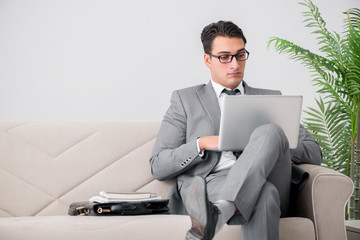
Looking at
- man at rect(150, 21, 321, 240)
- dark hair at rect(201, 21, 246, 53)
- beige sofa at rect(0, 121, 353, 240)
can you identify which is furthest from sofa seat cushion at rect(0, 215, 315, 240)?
dark hair at rect(201, 21, 246, 53)

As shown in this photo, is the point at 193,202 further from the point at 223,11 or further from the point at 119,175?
the point at 223,11

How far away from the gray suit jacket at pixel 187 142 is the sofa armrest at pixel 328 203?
31cm

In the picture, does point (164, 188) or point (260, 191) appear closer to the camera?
point (260, 191)

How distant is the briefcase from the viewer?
2047mm

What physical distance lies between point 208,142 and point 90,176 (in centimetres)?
71

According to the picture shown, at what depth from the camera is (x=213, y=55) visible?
2441 mm

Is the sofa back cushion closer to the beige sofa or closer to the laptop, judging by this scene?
the beige sofa

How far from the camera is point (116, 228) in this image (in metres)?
1.90

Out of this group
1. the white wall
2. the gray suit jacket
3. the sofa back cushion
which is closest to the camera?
the gray suit jacket

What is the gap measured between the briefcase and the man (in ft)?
0.53

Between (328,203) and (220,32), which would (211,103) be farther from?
(328,203)

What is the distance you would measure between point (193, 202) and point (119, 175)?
3.10 ft

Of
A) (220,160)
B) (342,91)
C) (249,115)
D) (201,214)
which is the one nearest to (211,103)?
(220,160)

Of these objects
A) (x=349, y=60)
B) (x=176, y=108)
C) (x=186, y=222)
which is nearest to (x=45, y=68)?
(x=176, y=108)
